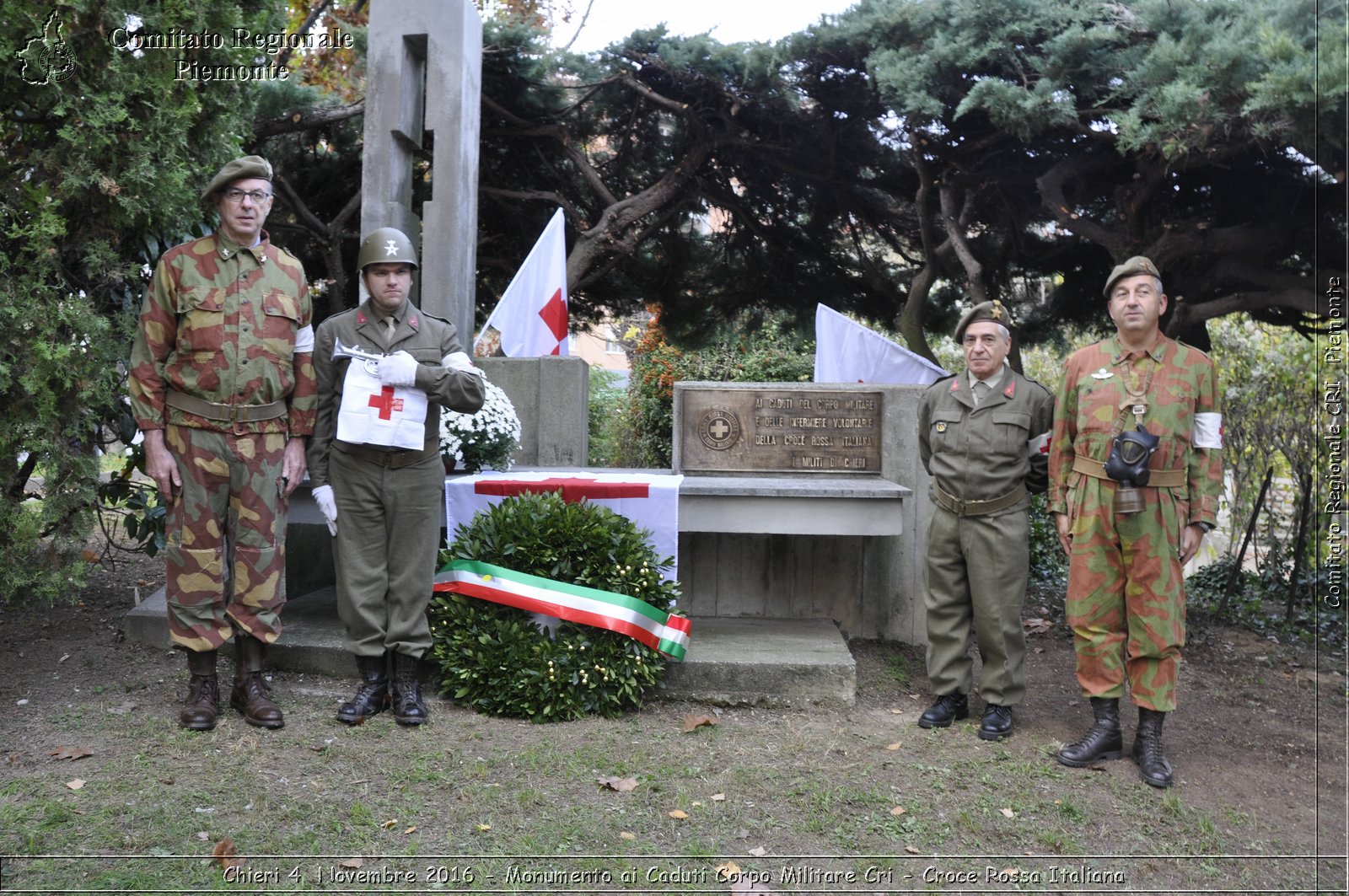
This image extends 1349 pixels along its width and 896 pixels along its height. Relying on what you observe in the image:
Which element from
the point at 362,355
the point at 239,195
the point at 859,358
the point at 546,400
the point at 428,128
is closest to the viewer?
the point at 239,195

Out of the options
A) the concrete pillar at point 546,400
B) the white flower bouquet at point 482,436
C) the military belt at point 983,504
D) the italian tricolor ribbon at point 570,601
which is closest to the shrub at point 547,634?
the italian tricolor ribbon at point 570,601

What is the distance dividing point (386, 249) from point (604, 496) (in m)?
1.61

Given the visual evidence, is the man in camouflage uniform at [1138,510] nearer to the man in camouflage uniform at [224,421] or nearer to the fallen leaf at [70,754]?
the man in camouflage uniform at [224,421]

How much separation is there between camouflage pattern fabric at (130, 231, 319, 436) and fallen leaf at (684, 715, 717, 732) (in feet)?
7.26

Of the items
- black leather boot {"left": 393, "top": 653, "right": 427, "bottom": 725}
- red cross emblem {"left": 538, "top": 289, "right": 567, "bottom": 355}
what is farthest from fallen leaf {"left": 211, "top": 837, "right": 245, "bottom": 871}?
red cross emblem {"left": 538, "top": 289, "right": 567, "bottom": 355}

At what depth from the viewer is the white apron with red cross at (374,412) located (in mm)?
4125

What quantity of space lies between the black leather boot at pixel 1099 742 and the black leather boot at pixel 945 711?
0.54 m

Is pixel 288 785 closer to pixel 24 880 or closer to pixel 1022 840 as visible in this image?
pixel 24 880

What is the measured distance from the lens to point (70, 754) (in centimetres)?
386

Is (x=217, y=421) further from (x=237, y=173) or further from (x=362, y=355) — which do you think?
(x=237, y=173)

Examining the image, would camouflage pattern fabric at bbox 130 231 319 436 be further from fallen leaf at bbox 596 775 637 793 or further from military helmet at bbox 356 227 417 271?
fallen leaf at bbox 596 775 637 793

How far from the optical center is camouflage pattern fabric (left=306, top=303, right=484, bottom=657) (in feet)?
13.9

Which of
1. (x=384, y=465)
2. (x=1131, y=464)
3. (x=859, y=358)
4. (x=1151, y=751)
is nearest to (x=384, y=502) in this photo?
(x=384, y=465)

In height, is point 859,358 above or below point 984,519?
above
